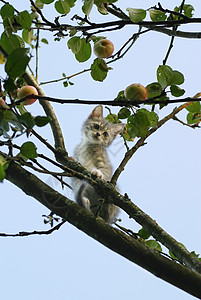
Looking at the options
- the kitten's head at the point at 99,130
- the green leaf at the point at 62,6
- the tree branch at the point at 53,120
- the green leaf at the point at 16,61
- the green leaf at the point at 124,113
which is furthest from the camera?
the kitten's head at the point at 99,130

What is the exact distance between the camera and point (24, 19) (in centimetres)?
140

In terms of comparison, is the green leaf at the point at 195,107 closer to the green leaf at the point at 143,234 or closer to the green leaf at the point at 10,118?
the green leaf at the point at 143,234

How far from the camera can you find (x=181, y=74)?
1348 mm

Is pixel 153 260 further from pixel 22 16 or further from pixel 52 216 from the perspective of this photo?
pixel 22 16

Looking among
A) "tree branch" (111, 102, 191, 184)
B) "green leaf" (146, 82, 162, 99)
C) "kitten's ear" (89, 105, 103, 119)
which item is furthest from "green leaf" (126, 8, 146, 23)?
"kitten's ear" (89, 105, 103, 119)

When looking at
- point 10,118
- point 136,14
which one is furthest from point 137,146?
point 10,118

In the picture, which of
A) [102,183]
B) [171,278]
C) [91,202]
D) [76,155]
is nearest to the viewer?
[171,278]

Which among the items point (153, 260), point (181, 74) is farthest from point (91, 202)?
point (181, 74)

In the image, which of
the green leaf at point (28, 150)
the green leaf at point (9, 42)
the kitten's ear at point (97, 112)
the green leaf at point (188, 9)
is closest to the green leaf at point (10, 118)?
the green leaf at point (28, 150)

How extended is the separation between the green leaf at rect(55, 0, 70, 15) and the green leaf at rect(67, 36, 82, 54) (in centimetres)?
12

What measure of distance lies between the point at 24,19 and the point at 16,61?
469 millimetres

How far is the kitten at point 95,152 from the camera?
7.02 ft

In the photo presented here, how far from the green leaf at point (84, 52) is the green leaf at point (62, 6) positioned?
0.51ft

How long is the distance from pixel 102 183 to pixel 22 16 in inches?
31.3
